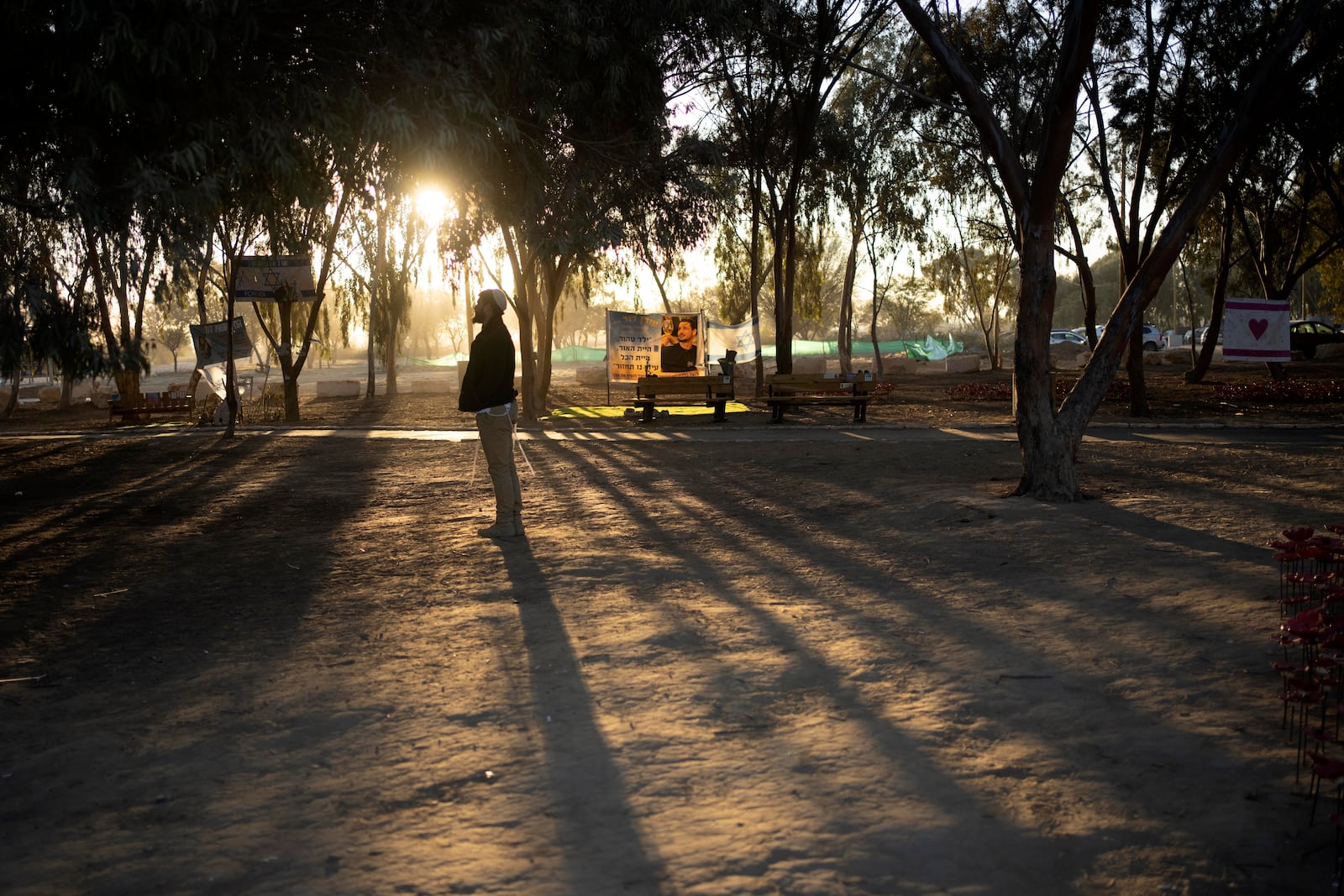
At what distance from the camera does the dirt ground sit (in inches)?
129

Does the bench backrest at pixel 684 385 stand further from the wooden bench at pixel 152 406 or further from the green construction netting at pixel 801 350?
the green construction netting at pixel 801 350

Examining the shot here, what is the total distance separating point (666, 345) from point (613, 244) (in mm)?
11369

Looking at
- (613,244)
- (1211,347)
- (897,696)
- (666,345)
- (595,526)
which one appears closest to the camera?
(897,696)

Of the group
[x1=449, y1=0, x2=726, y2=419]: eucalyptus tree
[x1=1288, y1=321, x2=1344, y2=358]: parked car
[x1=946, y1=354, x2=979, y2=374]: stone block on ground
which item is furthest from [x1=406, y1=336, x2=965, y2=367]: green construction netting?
[x1=449, y1=0, x2=726, y2=419]: eucalyptus tree

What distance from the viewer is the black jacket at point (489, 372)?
27.1 ft

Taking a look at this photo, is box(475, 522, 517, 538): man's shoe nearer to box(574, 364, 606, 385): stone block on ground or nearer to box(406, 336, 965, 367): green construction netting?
box(574, 364, 606, 385): stone block on ground

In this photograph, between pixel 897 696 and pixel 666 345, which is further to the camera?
pixel 666 345

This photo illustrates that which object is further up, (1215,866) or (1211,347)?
(1211,347)

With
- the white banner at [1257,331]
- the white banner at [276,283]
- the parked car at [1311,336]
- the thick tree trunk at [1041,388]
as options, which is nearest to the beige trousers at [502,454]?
the thick tree trunk at [1041,388]

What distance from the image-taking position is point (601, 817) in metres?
3.54

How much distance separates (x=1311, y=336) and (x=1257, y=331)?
2192 centimetres

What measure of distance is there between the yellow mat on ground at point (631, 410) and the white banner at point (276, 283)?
18.1ft

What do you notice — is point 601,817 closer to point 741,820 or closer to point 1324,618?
point 741,820

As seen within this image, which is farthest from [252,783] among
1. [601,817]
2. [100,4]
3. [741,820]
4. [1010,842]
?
[100,4]
